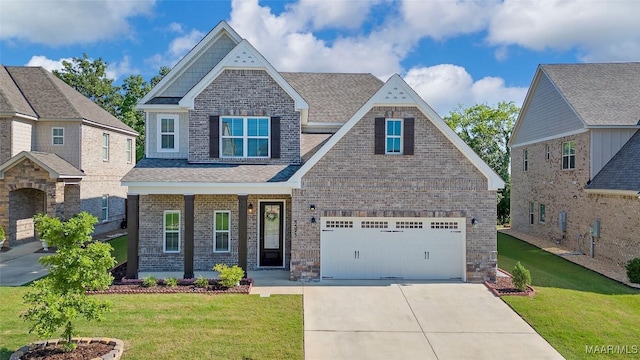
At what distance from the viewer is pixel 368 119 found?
12.7 m

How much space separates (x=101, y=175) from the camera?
22.4 metres

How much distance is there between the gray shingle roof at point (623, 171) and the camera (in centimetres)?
1478

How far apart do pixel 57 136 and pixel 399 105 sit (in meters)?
18.0

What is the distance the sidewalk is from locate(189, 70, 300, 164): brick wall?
11936mm

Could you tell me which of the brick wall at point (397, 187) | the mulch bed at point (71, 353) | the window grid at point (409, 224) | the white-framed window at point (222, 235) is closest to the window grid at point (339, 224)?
the brick wall at point (397, 187)

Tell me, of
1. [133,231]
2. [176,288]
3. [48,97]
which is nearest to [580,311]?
[176,288]

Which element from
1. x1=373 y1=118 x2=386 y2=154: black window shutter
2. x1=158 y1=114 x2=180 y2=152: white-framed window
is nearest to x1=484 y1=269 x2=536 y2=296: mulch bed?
x1=373 y1=118 x2=386 y2=154: black window shutter

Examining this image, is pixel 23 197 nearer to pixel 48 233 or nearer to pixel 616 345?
pixel 48 233

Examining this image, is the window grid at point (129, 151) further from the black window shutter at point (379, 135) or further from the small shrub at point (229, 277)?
the black window shutter at point (379, 135)

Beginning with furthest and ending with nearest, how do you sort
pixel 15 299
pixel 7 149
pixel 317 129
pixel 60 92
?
pixel 60 92, pixel 7 149, pixel 317 129, pixel 15 299

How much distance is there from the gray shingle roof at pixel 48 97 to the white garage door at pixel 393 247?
15.7 m

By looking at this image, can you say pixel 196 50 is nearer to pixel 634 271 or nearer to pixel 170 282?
pixel 170 282

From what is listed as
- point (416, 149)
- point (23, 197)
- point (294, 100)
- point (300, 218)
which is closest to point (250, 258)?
point (300, 218)

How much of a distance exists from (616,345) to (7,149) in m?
23.7
